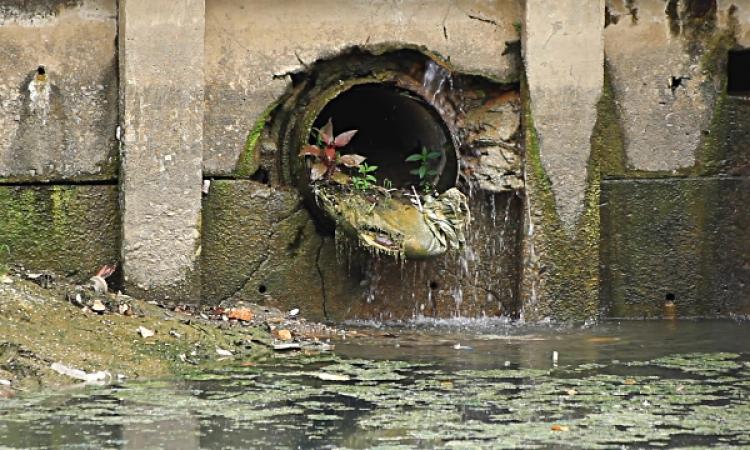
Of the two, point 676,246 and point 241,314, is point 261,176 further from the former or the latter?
point 676,246

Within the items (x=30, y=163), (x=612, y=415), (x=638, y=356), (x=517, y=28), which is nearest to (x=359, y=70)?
(x=517, y=28)

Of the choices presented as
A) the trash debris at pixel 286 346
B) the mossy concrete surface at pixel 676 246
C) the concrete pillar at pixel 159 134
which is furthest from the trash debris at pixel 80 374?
the mossy concrete surface at pixel 676 246

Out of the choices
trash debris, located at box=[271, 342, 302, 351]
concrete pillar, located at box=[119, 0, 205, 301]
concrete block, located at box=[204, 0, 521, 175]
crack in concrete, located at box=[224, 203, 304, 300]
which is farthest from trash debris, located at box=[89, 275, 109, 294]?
trash debris, located at box=[271, 342, 302, 351]

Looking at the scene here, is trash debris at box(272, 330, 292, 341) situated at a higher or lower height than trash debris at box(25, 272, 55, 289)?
lower

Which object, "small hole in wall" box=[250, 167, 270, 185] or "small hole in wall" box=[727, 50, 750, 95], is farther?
"small hole in wall" box=[727, 50, 750, 95]

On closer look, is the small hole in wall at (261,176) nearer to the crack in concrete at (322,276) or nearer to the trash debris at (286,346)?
the crack in concrete at (322,276)

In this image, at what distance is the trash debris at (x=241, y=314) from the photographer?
873cm

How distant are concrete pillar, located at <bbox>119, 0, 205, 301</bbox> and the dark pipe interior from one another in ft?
3.44

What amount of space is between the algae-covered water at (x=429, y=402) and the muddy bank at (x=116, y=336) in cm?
20

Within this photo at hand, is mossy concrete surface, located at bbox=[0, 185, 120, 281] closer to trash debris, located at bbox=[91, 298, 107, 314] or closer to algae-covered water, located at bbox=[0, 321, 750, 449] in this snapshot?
trash debris, located at bbox=[91, 298, 107, 314]

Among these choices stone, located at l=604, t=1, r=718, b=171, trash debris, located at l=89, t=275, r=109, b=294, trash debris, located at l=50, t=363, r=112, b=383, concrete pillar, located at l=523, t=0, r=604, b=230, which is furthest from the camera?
stone, located at l=604, t=1, r=718, b=171

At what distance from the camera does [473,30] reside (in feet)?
30.9

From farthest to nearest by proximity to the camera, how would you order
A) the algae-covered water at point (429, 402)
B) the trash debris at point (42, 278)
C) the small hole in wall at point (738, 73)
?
1. the small hole in wall at point (738, 73)
2. the trash debris at point (42, 278)
3. the algae-covered water at point (429, 402)

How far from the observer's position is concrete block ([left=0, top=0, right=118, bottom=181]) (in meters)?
8.91
